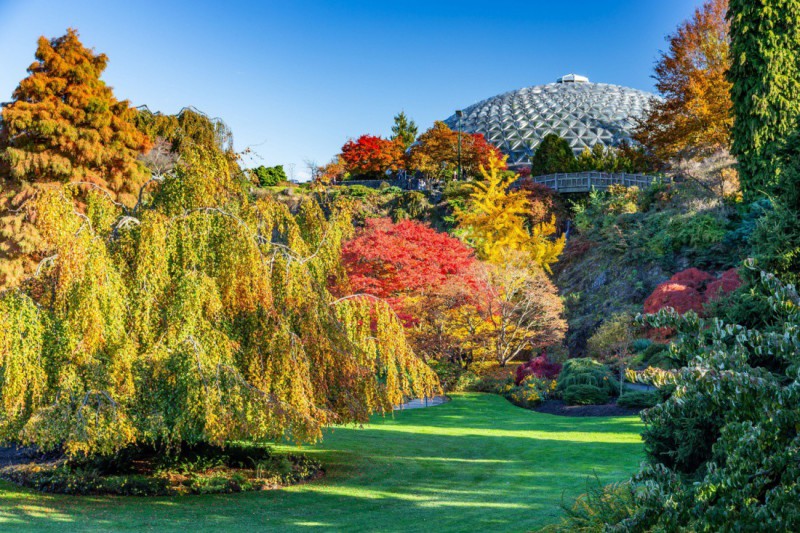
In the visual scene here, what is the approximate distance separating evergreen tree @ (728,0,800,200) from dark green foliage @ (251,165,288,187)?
33.6m

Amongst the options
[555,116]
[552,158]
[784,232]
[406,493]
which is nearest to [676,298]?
[406,493]

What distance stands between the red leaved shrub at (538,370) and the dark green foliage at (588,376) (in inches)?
46.4

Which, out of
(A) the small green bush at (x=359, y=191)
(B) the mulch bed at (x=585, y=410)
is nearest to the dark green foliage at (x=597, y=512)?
(B) the mulch bed at (x=585, y=410)

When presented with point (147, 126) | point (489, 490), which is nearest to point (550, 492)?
point (489, 490)

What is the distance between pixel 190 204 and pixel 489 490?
637 centimetres

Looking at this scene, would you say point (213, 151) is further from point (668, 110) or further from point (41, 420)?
point (668, 110)

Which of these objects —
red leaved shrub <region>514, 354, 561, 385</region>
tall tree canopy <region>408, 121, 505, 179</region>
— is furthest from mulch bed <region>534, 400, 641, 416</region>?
tall tree canopy <region>408, 121, 505, 179</region>

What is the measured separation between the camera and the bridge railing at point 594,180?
135 ft

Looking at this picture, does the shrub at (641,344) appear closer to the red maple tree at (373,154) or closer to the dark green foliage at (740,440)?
the dark green foliage at (740,440)

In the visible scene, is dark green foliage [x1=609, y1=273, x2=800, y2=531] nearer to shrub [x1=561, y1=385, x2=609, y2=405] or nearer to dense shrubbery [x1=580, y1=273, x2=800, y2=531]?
dense shrubbery [x1=580, y1=273, x2=800, y2=531]

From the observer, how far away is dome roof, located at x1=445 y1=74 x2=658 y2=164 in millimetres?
55438

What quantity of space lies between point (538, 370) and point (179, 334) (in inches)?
614

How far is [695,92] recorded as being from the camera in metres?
35.0

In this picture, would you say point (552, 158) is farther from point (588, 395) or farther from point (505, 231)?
point (588, 395)
